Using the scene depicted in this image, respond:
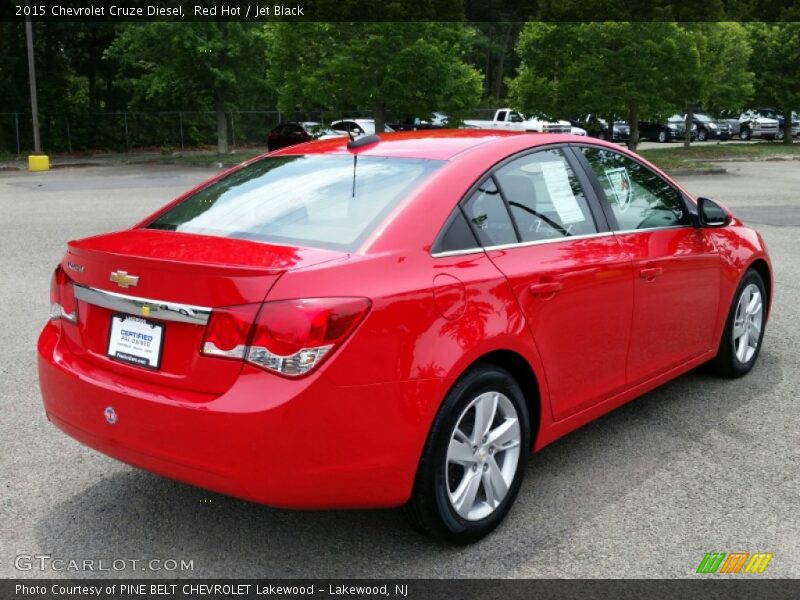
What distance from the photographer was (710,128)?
48.2 metres

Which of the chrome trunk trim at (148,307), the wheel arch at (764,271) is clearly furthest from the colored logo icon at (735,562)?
the wheel arch at (764,271)

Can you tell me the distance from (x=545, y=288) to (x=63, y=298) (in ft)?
6.55

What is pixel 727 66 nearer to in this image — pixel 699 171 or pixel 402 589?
pixel 699 171

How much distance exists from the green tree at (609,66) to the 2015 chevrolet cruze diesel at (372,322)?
24.6 m

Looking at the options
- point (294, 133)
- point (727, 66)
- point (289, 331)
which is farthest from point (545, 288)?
point (727, 66)

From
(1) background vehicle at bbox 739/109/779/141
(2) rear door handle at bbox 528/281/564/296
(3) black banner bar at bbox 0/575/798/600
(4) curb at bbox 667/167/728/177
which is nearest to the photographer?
(3) black banner bar at bbox 0/575/798/600

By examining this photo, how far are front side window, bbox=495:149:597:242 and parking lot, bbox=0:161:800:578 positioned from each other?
1.16 m

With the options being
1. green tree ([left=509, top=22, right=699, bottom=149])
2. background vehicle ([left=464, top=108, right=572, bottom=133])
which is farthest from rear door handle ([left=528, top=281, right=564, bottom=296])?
background vehicle ([left=464, top=108, right=572, bottom=133])

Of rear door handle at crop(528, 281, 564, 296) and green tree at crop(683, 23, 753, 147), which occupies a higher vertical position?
green tree at crop(683, 23, 753, 147)

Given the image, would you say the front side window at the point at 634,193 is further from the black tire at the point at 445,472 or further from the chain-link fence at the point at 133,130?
the chain-link fence at the point at 133,130

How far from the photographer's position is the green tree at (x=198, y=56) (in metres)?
31.7

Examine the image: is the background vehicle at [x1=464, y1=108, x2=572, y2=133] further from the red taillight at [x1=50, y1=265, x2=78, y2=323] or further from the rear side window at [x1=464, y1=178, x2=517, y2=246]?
the red taillight at [x1=50, y1=265, x2=78, y2=323]

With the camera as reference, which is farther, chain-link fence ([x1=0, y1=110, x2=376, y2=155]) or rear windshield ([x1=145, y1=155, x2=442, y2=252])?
chain-link fence ([x1=0, y1=110, x2=376, y2=155])

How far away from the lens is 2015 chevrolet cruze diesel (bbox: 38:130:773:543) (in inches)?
116
